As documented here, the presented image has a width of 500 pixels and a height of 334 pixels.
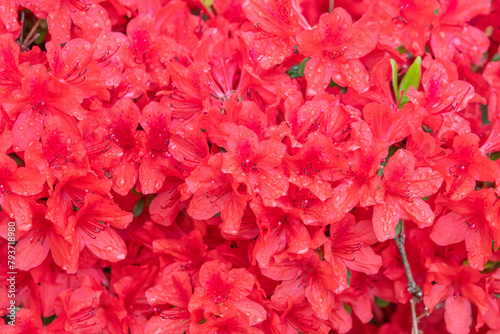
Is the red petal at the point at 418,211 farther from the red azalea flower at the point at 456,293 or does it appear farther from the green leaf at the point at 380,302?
the green leaf at the point at 380,302

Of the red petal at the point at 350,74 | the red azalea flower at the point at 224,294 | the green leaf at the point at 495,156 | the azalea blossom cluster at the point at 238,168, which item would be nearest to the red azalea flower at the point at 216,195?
the azalea blossom cluster at the point at 238,168

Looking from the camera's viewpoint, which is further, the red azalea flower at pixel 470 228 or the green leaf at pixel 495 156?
the green leaf at pixel 495 156

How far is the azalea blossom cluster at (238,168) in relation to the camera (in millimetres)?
1184

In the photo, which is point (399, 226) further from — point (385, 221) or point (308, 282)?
point (308, 282)

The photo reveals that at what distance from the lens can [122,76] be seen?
1.31 metres

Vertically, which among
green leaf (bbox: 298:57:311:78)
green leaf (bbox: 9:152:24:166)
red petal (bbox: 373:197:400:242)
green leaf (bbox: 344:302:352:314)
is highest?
green leaf (bbox: 298:57:311:78)

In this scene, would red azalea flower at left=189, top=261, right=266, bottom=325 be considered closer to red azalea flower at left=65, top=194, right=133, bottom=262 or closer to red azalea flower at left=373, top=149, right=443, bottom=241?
red azalea flower at left=65, top=194, right=133, bottom=262

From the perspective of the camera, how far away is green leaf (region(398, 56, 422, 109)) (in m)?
1.37

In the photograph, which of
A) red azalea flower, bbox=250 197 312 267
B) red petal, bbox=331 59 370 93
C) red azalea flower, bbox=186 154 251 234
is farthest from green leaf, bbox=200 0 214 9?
red azalea flower, bbox=250 197 312 267

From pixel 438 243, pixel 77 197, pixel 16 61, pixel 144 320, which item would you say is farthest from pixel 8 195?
pixel 438 243

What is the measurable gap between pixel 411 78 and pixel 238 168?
550mm

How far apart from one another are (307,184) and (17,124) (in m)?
0.66

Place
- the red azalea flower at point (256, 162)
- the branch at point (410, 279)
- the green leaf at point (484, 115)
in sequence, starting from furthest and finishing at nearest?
the green leaf at point (484, 115)
the branch at point (410, 279)
the red azalea flower at point (256, 162)

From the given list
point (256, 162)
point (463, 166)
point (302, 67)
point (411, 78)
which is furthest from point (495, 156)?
point (256, 162)
